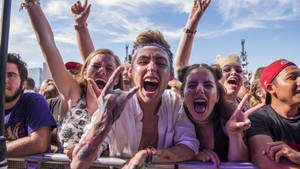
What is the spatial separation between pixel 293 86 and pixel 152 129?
161 cm

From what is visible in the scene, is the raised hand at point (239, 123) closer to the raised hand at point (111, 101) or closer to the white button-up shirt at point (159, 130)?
the white button-up shirt at point (159, 130)

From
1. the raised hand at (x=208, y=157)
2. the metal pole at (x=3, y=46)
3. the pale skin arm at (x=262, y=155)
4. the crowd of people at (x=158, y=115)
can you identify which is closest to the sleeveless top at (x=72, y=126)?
the crowd of people at (x=158, y=115)

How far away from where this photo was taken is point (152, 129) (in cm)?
221

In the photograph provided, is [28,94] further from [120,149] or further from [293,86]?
[293,86]

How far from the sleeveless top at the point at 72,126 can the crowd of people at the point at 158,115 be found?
0.01 metres

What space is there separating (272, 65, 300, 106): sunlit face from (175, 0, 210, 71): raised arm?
3.93 feet

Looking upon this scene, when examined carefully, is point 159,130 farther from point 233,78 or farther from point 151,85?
point 233,78

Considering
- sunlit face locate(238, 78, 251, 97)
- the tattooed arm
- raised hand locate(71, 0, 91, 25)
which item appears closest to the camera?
the tattooed arm

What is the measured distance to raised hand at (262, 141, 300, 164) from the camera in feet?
5.77

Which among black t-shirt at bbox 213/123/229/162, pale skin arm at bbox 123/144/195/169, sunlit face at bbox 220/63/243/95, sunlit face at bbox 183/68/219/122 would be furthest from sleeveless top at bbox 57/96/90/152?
sunlit face at bbox 220/63/243/95

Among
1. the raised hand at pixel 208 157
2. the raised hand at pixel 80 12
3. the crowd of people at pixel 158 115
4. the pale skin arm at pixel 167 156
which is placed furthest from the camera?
the raised hand at pixel 80 12

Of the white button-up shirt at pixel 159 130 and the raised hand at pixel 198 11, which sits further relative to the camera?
the raised hand at pixel 198 11

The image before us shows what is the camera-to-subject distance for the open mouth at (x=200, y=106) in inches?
83.1

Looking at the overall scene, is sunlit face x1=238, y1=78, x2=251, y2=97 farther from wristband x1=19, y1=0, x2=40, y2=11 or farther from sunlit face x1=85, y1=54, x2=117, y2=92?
wristband x1=19, y1=0, x2=40, y2=11
